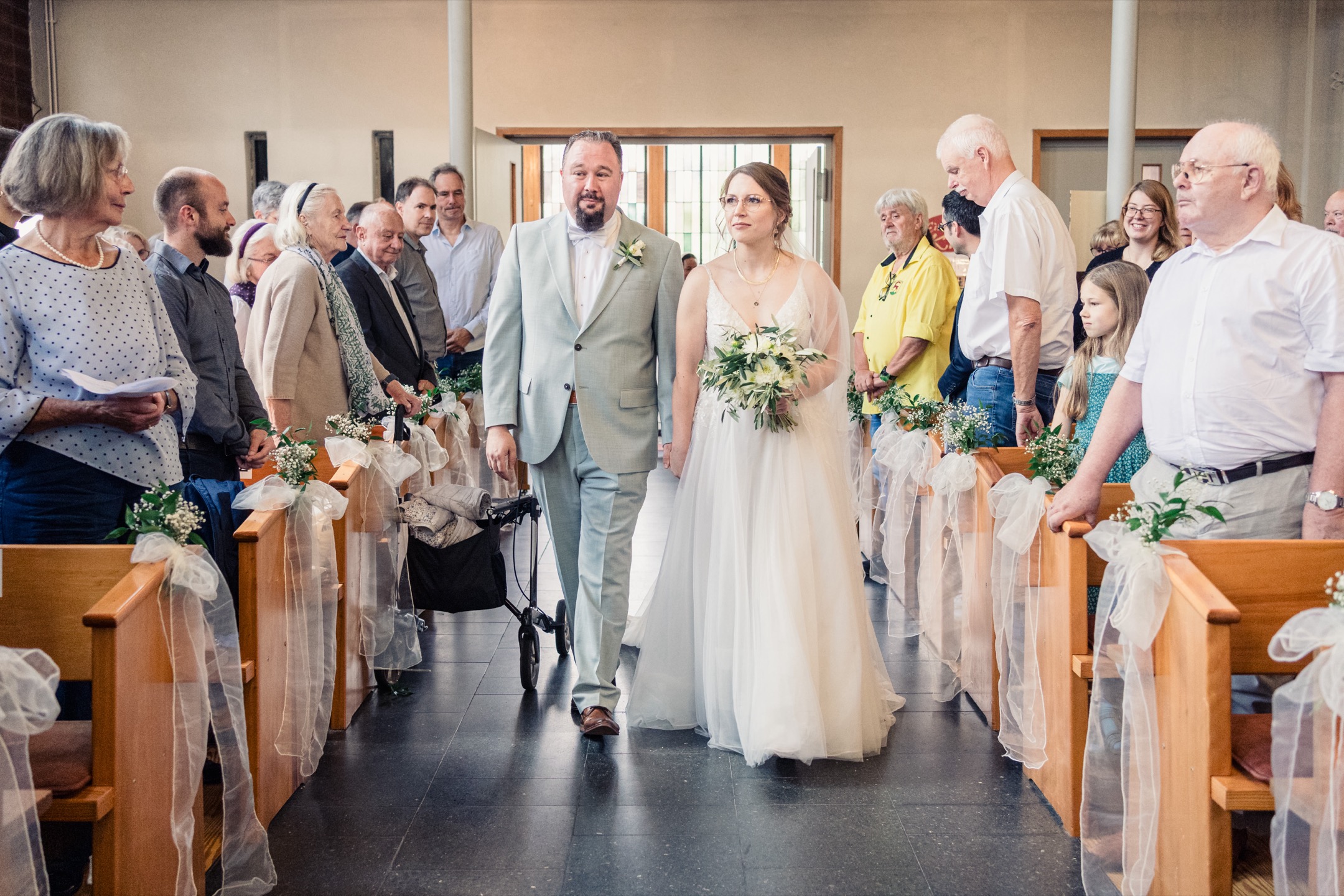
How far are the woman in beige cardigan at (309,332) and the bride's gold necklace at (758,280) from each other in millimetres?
1557

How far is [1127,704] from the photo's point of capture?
2.58 meters

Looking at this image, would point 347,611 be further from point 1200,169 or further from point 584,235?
point 1200,169

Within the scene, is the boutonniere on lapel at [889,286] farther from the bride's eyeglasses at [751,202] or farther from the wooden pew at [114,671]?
the wooden pew at [114,671]

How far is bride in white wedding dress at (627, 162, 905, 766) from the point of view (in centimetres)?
353

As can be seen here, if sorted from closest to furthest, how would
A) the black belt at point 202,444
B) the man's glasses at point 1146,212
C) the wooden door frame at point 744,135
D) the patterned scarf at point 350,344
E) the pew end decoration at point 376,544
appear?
the black belt at point 202,444
the pew end decoration at point 376,544
the patterned scarf at point 350,344
the man's glasses at point 1146,212
the wooden door frame at point 744,135

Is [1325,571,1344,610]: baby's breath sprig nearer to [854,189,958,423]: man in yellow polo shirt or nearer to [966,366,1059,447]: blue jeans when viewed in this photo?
[966,366,1059,447]: blue jeans

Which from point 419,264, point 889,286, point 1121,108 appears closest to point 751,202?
point 889,286

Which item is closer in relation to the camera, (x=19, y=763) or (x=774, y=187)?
(x=19, y=763)

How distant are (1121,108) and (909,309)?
4.24 m

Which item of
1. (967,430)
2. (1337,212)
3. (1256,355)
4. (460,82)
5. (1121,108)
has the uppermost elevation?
(460,82)

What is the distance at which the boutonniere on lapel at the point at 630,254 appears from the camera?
3.70 m

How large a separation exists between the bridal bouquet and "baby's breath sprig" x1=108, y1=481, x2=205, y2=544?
1555mm

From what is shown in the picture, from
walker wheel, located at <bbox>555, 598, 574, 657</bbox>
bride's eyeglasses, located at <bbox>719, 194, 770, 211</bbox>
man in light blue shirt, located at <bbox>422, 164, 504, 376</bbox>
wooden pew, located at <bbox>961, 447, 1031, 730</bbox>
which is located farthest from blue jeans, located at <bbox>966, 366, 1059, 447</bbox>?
man in light blue shirt, located at <bbox>422, 164, 504, 376</bbox>

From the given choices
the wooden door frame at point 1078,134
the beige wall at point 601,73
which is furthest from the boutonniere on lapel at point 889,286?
the wooden door frame at point 1078,134
